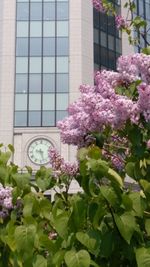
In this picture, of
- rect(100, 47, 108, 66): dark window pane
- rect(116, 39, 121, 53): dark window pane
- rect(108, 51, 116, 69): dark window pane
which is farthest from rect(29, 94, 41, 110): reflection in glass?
rect(116, 39, 121, 53): dark window pane

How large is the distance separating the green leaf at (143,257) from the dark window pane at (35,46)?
3818 centimetres

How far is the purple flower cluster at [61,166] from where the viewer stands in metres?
4.81

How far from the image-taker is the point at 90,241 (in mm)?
3611

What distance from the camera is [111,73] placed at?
13.8ft

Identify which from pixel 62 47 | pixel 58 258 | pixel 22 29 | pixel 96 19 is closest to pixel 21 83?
pixel 62 47

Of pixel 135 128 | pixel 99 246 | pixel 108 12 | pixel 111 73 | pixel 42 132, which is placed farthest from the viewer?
pixel 42 132

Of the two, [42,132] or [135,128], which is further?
[42,132]

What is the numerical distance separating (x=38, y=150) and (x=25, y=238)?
35.5 metres

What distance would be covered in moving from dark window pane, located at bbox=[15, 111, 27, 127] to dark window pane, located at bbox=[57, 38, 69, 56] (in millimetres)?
5606

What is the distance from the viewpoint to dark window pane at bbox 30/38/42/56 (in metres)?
41.0

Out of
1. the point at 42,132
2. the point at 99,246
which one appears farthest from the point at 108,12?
the point at 42,132

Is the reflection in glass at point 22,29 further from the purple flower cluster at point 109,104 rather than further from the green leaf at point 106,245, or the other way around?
the green leaf at point 106,245

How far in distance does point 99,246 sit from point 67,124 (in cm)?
96

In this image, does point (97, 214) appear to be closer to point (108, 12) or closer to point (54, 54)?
point (108, 12)
